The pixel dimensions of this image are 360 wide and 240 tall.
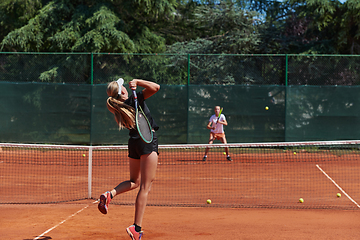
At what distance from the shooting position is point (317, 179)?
28.3 ft

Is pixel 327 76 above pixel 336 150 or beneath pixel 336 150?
above

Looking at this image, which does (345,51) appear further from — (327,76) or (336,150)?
(336,150)

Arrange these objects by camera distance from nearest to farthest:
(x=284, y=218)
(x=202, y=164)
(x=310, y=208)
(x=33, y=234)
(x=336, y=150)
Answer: (x=33, y=234), (x=284, y=218), (x=310, y=208), (x=202, y=164), (x=336, y=150)

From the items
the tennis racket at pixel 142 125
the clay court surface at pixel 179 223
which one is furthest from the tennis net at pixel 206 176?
the tennis racket at pixel 142 125

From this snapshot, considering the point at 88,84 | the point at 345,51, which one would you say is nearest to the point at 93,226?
the point at 88,84

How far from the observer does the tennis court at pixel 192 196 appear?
195 inches

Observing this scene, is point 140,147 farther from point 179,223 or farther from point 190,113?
point 190,113

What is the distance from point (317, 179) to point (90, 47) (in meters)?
9.11

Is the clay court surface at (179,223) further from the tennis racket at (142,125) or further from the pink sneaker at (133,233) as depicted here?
the tennis racket at (142,125)

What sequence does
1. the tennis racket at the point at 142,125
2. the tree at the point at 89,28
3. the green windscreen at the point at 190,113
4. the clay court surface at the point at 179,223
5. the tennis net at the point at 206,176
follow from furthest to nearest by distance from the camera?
1. the tree at the point at 89,28
2. the green windscreen at the point at 190,113
3. the tennis net at the point at 206,176
4. the clay court surface at the point at 179,223
5. the tennis racket at the point at 142,125

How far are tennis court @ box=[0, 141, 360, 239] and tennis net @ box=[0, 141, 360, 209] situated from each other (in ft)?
0.06

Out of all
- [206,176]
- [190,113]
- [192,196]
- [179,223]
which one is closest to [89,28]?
[190,113]

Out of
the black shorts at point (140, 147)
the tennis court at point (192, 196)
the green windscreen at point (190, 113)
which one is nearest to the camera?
the black shorts at point (140, 147)

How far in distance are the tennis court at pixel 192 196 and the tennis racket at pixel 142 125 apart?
1.36 m
